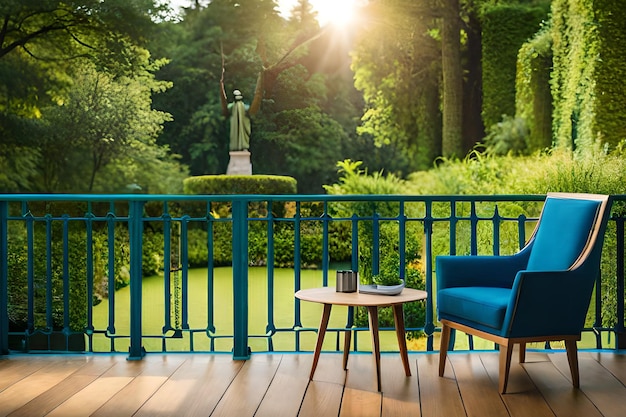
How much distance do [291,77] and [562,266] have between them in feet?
60.4

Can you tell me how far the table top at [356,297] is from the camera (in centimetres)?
327

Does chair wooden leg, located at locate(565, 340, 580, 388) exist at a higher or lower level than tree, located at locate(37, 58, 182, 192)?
lower

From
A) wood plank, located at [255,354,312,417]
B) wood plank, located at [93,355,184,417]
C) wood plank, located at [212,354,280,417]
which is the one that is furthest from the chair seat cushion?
wood plank, located at [93,355,184,417]

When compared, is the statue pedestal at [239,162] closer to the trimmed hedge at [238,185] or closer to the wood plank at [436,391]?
the trimmed hedge at [238,185]

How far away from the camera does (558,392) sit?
3330mm

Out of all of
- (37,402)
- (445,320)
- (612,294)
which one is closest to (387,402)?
(445,320)

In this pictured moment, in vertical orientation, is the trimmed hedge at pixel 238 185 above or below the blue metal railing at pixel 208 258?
above

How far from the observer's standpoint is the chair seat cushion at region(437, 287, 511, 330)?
3314 mm

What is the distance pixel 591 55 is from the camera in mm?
12445

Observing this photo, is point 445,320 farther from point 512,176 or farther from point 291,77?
point 291,77

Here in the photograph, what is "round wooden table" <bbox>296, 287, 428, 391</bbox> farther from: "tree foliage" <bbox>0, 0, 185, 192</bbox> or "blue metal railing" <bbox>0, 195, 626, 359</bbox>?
"tree foliage" <bbox>0, 0, 185, 192</bbox>

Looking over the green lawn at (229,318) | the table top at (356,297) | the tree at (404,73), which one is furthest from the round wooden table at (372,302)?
the tree at (404,73)

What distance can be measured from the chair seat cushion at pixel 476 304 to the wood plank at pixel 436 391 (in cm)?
30

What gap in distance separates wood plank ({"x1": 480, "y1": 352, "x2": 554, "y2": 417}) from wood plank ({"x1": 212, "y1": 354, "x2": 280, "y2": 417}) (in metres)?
1.08
